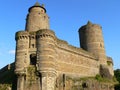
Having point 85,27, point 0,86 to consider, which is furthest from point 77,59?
point 0,86

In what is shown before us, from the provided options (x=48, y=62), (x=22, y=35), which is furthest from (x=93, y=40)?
(x=22, y=35)

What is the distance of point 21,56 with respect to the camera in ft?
106

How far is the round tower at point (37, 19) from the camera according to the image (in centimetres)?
3809

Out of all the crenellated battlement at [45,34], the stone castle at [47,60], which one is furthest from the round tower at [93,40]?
the crenellated battlement at [45,34]

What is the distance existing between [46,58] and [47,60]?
1.16ft

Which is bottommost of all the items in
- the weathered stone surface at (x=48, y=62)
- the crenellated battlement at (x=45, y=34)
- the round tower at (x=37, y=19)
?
the weathered stone surface at (x=48, y=62)

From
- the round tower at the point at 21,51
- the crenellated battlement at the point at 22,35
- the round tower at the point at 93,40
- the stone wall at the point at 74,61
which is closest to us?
the round tower at the point at 21,51

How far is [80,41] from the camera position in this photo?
47.4m

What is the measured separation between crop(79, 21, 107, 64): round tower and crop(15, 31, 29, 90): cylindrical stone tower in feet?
53.4

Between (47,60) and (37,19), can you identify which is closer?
(47,60)

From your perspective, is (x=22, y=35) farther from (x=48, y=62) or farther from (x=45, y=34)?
(x=48, y=62)

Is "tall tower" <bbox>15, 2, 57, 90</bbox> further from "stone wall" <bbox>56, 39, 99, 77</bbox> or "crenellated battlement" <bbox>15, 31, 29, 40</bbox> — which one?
"stone wall" <bbox>56, 39, 99, 77</bbox>

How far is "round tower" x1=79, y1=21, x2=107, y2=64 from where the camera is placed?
44.5 meters

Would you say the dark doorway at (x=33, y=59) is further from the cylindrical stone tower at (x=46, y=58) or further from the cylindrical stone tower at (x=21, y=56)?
the cylindrical stone tower at (x=46, y=58)
